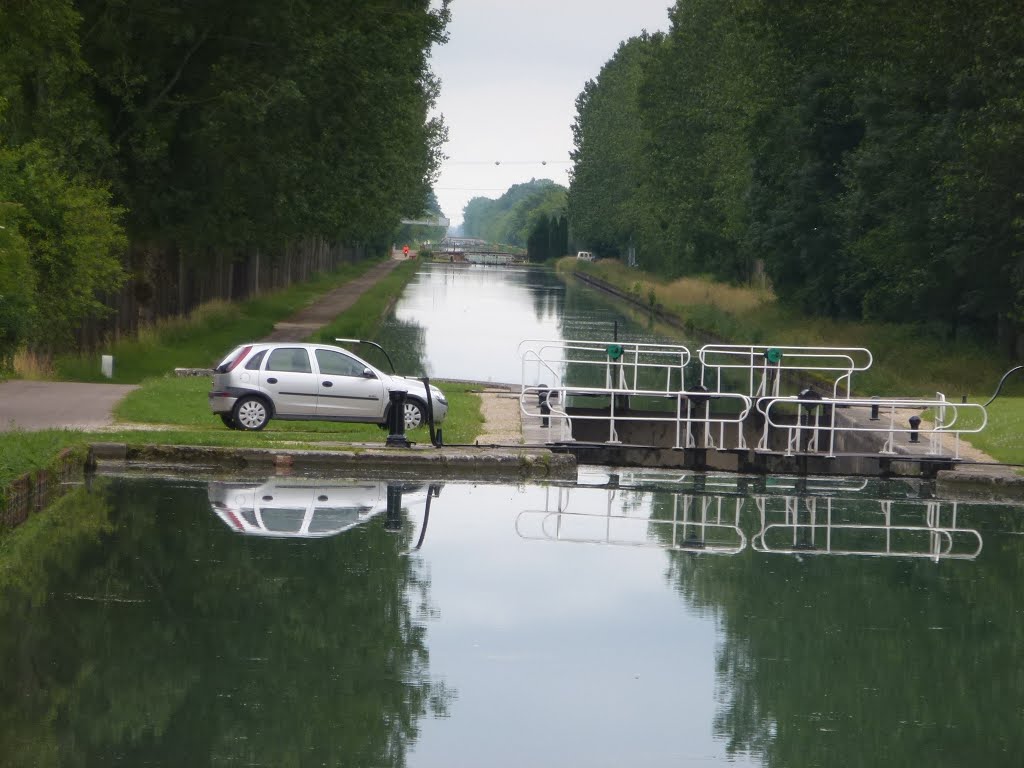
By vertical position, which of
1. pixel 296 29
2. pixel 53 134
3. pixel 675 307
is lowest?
pixel 675 307

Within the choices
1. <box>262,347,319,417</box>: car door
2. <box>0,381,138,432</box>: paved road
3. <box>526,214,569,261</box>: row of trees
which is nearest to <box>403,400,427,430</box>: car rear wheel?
<box>262,347,319,417</box>: car door

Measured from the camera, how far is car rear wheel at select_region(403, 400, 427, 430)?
23.9 meters

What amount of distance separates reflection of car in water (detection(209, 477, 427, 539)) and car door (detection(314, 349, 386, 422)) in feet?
13.8

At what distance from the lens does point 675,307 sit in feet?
216

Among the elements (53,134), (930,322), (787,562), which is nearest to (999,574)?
(787,562)

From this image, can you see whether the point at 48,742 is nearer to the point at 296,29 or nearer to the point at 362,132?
the point at 296,29

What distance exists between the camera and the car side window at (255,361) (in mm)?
23234

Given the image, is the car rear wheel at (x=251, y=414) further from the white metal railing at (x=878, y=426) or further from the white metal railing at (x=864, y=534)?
the white metal railing at (x=864, y=534)

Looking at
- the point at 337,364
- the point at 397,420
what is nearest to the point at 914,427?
the point at 397,420

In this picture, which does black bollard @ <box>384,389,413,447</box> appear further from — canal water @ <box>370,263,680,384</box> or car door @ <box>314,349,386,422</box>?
canal water @ <box>370,263,680,384</box>

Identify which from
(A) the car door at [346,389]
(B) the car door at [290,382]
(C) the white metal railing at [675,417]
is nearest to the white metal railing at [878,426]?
(C) the white metal railing at [675,417]

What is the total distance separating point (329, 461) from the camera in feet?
66.4

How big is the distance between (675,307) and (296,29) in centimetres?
3379

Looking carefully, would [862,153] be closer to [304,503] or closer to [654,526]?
[654,526]
